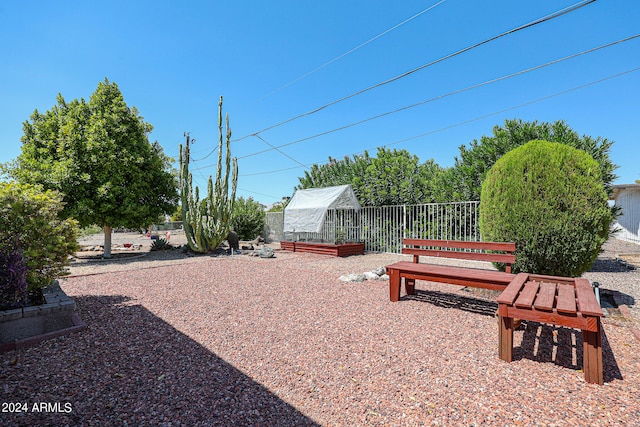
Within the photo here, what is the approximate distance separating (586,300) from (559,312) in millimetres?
484

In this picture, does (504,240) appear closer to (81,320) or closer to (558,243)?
(558,243)

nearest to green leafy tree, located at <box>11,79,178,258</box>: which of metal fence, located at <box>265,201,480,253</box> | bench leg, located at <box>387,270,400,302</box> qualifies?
metal fence, located at <box>265,201,480,253</box>

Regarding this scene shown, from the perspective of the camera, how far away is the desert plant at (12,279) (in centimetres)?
324

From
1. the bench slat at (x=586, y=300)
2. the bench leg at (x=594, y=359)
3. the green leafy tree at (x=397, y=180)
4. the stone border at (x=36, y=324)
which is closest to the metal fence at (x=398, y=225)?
the green leafy tree at (x=397, y=180)

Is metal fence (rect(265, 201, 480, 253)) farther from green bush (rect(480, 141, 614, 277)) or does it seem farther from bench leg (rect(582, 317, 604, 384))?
bench leg (rect(582, 317, 604, 384))

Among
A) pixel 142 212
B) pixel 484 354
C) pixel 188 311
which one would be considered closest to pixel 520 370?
pixel 484 354

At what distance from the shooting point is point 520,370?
273 cm

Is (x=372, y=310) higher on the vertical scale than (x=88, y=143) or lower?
lower

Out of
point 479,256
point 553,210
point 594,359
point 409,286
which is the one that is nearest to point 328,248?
point 409,286

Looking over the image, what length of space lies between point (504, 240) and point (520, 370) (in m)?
2.74

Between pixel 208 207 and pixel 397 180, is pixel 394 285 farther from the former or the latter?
pixel 208 207

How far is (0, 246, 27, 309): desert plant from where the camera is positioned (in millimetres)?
3240

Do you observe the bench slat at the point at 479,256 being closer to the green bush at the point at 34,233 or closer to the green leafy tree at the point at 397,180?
the green bush at the point at 34,233

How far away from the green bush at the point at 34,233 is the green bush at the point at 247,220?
13.4 meters
